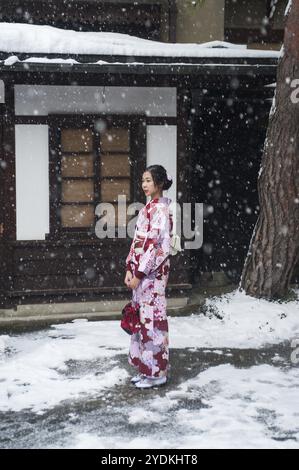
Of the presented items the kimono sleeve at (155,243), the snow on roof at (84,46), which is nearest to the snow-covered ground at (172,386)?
the kimono sleeve at (155,243)

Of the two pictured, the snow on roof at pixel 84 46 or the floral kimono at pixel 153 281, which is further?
the snow on roof at pixel 84 46

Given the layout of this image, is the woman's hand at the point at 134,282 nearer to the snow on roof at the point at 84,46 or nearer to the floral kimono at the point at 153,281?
the floral kimono at the point at 153,281

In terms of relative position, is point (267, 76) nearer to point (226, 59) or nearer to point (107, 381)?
point (226, 59)

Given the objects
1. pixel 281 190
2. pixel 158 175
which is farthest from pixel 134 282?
pixel 281 190

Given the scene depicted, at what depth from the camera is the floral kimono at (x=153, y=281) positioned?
224 inches

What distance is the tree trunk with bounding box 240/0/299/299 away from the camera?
8.39 m

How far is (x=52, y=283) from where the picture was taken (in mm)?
9297

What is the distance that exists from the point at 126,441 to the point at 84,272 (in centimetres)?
491

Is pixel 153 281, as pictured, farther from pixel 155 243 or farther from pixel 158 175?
pixel 158 175

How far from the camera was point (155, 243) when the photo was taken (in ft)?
18.6

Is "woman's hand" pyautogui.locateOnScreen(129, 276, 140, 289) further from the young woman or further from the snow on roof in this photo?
the snow on roof

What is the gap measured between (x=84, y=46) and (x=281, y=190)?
3.35 metres

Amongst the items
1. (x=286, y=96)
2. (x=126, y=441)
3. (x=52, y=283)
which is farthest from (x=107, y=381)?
(x=286, y=96)

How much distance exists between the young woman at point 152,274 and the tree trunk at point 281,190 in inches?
122
